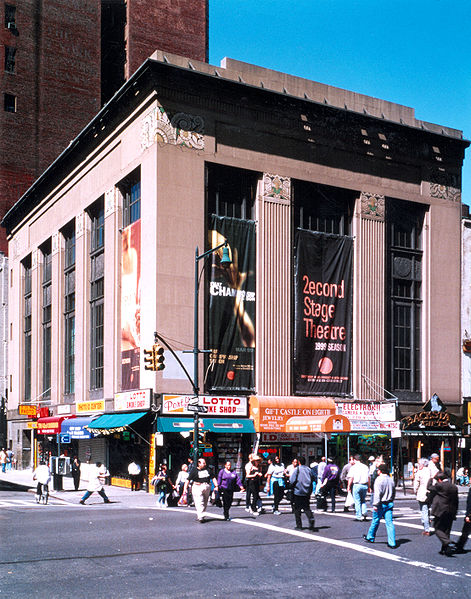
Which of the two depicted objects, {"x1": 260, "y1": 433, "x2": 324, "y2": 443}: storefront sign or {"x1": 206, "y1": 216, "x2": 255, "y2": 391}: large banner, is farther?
{"x1": 260, "y1": 433, "x2": 324, "y2": 443}: storefront sign

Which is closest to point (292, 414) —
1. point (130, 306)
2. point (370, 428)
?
point (370, 428)

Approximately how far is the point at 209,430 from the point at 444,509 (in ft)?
70.0

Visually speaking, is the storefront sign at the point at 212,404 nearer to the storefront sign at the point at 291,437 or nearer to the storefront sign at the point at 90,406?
the storefront sign at the point at 291,437

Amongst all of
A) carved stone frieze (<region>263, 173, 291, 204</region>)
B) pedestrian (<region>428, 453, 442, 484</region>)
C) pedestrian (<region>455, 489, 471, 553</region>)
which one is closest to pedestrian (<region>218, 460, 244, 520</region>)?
pedestrian (<region>428, 453, 442, 484</region>)

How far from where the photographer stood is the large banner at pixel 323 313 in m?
42.0

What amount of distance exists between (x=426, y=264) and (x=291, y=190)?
9.66 metres

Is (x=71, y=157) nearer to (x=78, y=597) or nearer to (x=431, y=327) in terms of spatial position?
(x=431, y=327)

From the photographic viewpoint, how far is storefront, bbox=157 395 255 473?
3656 cm

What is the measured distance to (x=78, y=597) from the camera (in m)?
12.3

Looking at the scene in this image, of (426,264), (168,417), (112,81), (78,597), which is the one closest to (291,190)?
(426,264)

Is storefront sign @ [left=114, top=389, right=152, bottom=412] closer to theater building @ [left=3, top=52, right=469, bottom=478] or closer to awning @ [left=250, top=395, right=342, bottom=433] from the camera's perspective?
theater building @ [left=3, top=52, right=469, bottom=478]

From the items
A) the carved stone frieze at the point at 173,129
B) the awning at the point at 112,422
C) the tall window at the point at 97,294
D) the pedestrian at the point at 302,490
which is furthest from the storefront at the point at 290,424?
the pedestrian at the point at 302,490

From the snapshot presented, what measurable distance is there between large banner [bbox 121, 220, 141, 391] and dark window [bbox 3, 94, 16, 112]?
29354mm

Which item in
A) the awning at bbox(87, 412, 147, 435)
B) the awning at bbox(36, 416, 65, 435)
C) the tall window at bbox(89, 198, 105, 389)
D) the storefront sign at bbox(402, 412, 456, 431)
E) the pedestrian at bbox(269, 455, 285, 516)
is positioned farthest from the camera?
the awning at bbox(36, 416, 65, 435)
